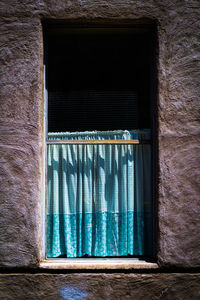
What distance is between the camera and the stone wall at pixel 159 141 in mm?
3035

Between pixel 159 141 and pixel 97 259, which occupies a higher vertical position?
pixel 159 141

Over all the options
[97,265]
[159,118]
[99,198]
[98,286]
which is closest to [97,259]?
[97,265]

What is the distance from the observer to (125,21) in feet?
10.4

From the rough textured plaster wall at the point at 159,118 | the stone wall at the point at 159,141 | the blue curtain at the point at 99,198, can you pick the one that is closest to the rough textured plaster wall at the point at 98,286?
the stone wall at the point at 159,141

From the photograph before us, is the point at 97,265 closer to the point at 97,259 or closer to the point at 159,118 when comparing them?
the point at 97,259

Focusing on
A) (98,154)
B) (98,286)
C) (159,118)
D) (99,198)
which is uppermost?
(159,118)

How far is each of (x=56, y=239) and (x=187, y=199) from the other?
1509mm

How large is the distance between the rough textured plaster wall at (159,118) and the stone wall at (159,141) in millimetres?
10

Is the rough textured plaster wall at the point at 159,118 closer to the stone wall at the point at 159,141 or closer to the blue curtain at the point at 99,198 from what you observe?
the stone wall at the point at 159,141

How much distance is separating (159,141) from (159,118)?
0.24 meters

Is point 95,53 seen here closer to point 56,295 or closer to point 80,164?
point 80,164

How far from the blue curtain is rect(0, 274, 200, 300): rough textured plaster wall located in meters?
0.32

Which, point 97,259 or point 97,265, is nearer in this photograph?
point 97,265

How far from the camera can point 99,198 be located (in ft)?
10.9
